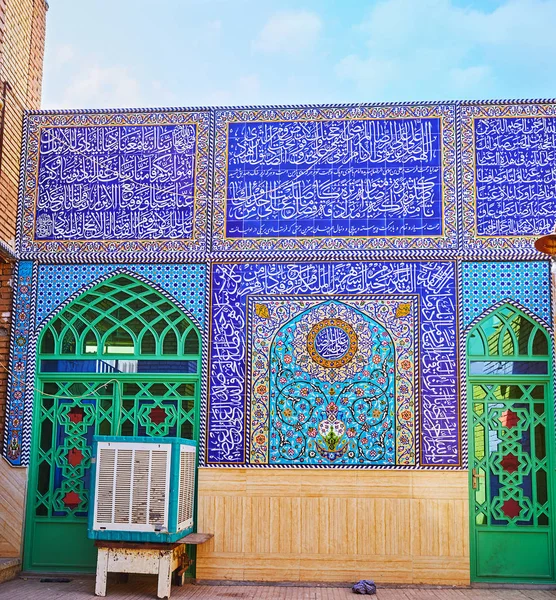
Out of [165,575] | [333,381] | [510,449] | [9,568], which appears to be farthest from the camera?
[333,381]

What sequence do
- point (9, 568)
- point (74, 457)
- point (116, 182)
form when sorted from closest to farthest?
point (9, 568), point (74, 457), point (116, 182)

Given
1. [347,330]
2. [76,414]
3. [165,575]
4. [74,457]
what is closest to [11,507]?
[74,457]

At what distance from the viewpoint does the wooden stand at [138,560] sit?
686 cm

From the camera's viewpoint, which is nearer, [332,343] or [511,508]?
[511,508]

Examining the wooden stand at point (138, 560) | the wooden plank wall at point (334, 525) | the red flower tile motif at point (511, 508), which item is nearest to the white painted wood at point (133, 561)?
the wooden stand at point (138, 560)

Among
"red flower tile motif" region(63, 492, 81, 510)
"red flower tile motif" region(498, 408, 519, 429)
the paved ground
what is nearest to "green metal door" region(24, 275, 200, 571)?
"red flower tile motif" region(63, 492, 81, 510)

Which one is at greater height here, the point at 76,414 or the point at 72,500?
the point at 76,414

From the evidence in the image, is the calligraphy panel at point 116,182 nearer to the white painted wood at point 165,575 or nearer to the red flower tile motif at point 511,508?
the white painted wood at point 165,575

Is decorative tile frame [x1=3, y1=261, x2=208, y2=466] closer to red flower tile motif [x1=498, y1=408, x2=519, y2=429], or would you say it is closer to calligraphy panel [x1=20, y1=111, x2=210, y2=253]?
calligraphy panel [x1=20, y1=111, x2=210, y2=253]

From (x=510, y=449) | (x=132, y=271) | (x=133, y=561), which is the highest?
(x=132, y=271)

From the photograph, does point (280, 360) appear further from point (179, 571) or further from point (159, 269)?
point (179, 571)

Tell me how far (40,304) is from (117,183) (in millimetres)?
1510

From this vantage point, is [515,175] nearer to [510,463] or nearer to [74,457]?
[510,463]

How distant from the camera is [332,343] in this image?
7.84 meters
